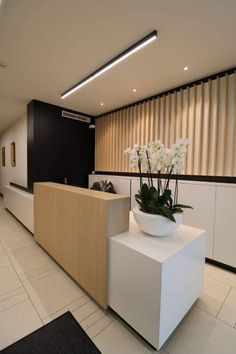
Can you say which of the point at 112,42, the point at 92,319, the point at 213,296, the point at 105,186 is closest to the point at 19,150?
the point at 105,186

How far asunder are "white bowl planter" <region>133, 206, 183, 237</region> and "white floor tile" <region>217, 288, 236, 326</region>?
2.96 ft

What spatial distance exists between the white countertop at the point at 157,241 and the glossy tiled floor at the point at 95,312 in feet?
2.26

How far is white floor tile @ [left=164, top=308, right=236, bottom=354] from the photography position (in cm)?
119

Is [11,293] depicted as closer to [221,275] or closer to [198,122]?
[221,275]

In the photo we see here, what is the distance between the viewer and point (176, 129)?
9.63 ft

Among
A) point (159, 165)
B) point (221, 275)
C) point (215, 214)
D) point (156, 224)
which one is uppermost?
point (159, 165)

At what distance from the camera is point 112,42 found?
6.27 ft

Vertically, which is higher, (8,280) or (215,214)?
(215,214)

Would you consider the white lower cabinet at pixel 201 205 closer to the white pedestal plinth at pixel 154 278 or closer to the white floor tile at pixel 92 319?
the white pedestal plinth at pixel 154 278

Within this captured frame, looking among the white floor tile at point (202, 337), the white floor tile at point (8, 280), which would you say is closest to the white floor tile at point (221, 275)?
the white floor tile at point (202, 337)

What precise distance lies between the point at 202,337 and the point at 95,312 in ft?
2.83

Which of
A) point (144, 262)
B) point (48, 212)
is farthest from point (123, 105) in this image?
point (144, 262)

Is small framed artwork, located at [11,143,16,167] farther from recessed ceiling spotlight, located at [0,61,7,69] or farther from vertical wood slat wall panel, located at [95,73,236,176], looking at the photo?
vertical wood slat wall panel, located at [95,73,236,176]

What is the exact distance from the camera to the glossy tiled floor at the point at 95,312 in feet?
4.00
